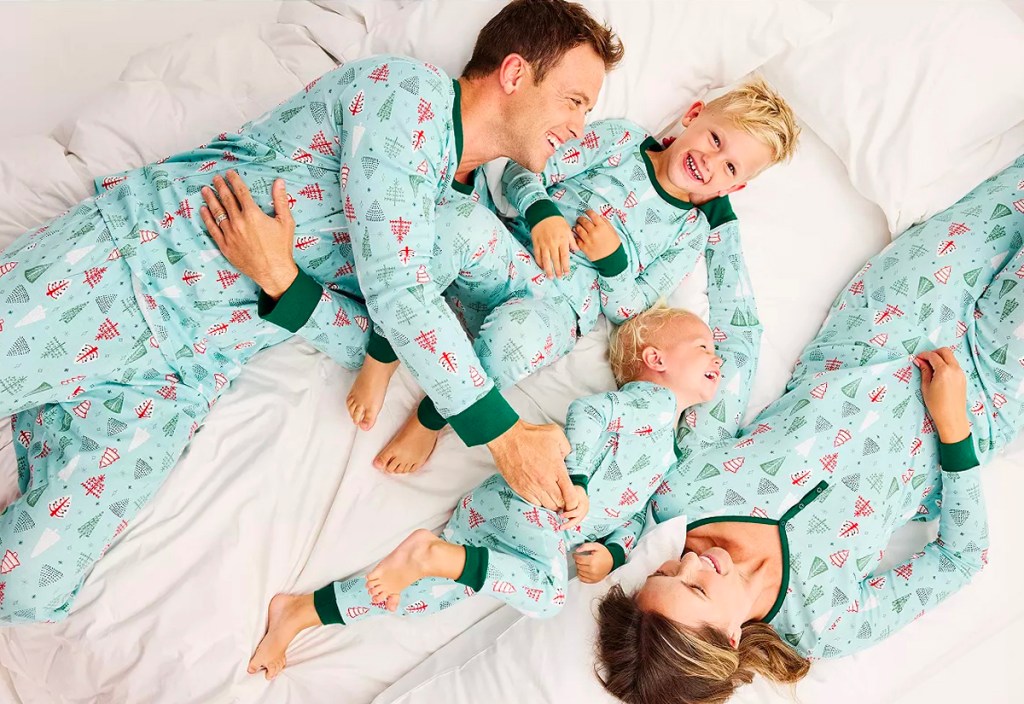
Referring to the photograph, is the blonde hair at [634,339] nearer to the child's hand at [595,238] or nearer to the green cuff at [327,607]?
the child's hand at [595,238]

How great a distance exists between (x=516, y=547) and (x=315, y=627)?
1.38 feet

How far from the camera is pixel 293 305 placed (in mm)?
1539

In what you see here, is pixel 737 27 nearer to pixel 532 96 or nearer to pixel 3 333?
pixel 532 96

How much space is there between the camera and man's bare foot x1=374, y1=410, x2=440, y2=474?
1.67 metres

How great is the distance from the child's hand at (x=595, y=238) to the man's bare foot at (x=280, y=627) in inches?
36.5

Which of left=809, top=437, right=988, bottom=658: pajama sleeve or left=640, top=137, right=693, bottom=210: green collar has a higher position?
left=640, top=137, right=693, bottom=210: green collar

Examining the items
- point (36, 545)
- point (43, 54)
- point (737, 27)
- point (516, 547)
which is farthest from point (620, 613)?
point (43, 54)

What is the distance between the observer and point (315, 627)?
5.19 ft

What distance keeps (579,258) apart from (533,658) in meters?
0.86

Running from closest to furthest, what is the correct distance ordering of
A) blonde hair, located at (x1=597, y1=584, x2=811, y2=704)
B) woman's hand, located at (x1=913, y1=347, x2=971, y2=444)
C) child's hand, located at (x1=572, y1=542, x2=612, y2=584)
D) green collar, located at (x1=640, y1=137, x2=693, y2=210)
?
blonde hair, located at (x1=597, y1=584, x2=811, y2=704) < child's hand, located at (x1=572, y1=542, x2=612, y2=584) < woman's hand, located at (x1=913, y1=347, x2=971, y2=444) < green collar, located at (x1=640, y1=137, x2=693, y2=210)

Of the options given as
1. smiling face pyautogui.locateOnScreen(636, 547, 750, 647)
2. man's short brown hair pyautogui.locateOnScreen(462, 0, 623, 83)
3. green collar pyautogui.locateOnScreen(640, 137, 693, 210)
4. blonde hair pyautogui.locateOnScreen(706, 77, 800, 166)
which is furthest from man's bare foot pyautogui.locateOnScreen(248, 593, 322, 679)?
blonde hair pyautogui.locateOnScreen(706, 77, 800, 166)

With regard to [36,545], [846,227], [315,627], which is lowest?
[315,627]

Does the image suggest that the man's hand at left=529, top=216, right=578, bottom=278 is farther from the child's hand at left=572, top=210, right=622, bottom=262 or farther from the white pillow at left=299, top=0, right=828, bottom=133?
the white pillow at left=299, top=0, right=828, bottom=133

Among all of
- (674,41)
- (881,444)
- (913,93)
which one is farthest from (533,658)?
(913,93)
